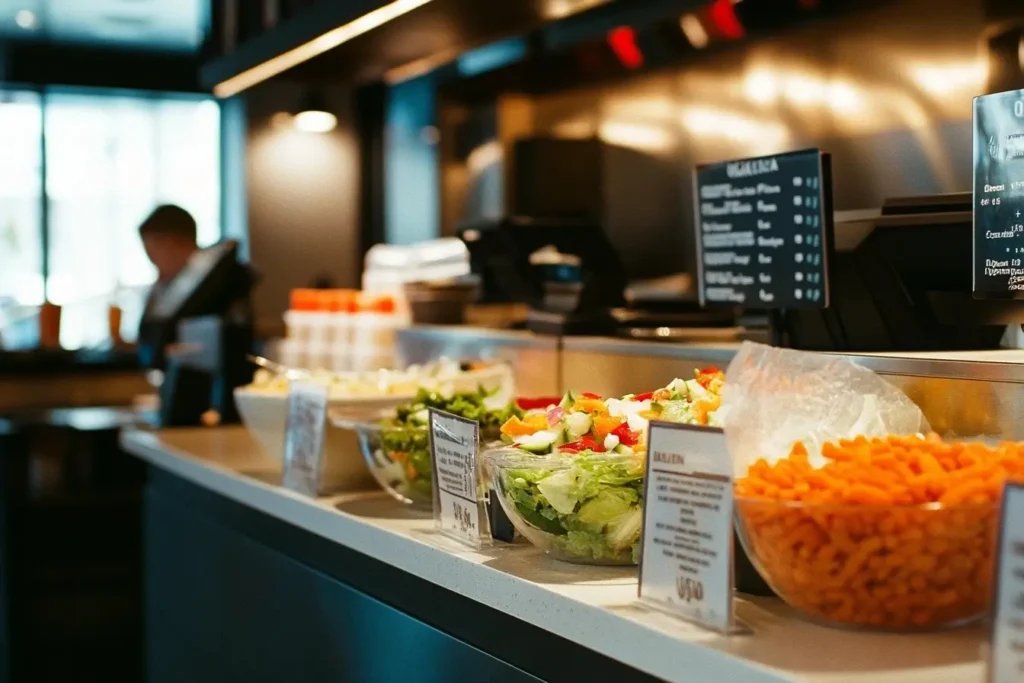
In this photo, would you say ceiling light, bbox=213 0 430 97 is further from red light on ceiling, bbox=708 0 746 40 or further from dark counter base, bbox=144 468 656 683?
red light on ceiling, bbox=708 0 746 40

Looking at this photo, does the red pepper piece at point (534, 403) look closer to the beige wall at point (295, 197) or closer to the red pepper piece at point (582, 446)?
the red pepper piece at point (582, 446)

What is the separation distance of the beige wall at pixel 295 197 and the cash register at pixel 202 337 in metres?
3.33

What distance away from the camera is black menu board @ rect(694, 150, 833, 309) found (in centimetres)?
205

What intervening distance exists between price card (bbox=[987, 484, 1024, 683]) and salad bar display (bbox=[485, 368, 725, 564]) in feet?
1.81

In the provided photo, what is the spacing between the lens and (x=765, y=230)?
2156 mm

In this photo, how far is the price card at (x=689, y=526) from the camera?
1.31m

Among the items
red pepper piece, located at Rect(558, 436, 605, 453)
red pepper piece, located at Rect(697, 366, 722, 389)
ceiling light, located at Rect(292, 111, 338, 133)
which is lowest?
red pepper piece, located at Rect(558, 436, 605, 453)

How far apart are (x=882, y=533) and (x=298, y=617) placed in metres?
1.45

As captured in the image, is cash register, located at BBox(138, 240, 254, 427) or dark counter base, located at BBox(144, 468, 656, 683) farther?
cash register, located at BBox(138, 240, 254, 427)

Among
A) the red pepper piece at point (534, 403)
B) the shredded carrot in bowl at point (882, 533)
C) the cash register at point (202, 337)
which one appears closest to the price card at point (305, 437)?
the red pepper piece at point (534, 403)

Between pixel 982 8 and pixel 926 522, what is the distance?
2.74 metres

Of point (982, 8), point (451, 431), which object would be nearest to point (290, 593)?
point (451, 431)

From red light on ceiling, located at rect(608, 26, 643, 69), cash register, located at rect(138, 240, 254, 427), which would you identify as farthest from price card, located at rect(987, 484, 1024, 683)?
red light on ceiling, located at rect(608, 26, 643, 69)

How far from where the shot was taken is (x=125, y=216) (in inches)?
381
